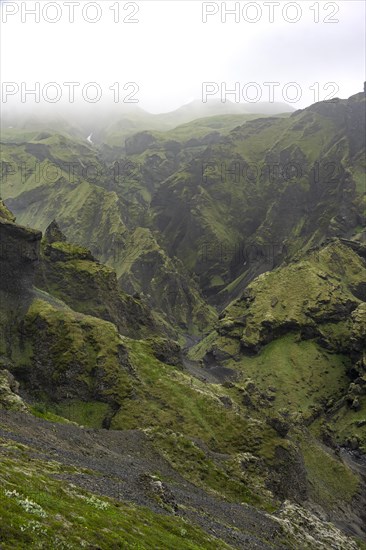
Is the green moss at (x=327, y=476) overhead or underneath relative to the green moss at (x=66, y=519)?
underneath

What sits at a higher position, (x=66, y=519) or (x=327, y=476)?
(x=66, y=519)

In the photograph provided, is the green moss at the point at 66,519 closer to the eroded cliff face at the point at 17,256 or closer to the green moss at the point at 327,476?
the green moss at the point at 327,476

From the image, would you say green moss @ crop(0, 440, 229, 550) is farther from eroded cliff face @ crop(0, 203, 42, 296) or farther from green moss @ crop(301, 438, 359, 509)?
eroded cliff face @ crop(0, 203, 42, 296)

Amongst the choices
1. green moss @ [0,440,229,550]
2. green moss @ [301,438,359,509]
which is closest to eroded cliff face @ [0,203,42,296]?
green moss @ [0,440,229,550]

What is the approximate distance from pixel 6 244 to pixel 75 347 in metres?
34.1

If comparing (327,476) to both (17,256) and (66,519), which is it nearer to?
(17,256)

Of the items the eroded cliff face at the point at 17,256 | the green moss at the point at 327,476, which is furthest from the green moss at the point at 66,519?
the eroded cliff face at the point at 17,256

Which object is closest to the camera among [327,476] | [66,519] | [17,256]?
[66,519]

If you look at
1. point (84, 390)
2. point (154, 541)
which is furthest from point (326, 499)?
point (154, 541)

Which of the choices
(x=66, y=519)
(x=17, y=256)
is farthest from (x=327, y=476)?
(x=66, y=519)

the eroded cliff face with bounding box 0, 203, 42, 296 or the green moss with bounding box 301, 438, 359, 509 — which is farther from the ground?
the eroded cliff face with bounding box 0, 203, 42, 296

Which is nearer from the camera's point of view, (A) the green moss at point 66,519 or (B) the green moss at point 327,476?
(A) the green moss at point 66,519

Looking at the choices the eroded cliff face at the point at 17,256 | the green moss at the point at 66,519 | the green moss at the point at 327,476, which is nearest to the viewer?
the green moss at the point at 66,519

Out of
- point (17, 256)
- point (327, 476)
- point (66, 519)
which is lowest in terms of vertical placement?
point (327, 476)
